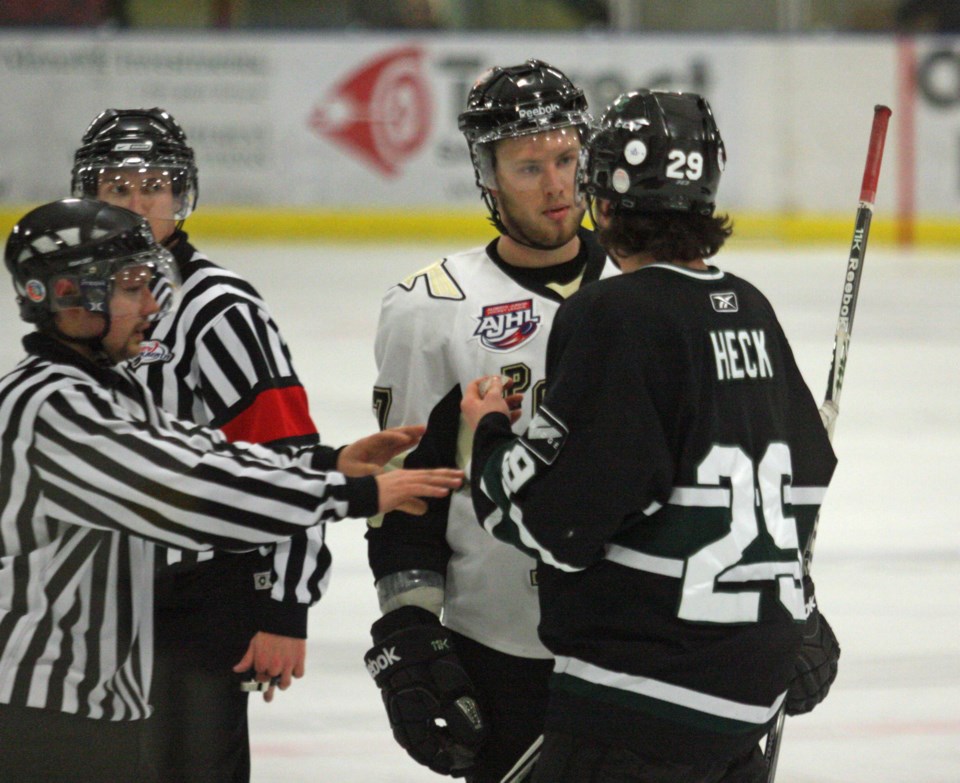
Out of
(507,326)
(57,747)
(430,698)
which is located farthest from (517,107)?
(57,747)

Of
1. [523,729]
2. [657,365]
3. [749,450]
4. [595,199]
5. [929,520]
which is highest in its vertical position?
[595,199]

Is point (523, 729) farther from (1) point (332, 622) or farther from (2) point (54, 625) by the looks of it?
(1) point (332, 622)

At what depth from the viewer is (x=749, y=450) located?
68.4 inches

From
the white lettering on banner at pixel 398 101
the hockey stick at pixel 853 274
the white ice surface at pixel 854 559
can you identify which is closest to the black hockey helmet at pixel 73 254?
the hockey stick at pixel 853 274

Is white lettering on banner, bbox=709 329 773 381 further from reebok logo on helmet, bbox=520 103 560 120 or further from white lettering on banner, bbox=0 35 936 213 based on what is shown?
white lettering on banner, bbox=0 35 936 213

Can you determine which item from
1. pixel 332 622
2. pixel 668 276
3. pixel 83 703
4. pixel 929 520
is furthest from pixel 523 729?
pixel 929 520

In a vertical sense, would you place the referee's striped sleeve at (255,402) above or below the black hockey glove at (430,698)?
above

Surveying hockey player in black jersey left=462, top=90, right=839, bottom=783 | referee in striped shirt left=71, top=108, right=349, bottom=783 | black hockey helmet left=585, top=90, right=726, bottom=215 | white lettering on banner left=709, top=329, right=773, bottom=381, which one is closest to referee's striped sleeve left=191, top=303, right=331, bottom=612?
referee in striped shirt left=71, top=108, right=349, bottom=783

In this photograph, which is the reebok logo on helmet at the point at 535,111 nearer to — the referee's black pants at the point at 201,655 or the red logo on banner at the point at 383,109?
the referee's black pants at the point at 201,655

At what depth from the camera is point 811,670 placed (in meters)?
2.09

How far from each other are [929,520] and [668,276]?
366cm

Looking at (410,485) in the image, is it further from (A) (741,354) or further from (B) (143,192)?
(B) (143,192)

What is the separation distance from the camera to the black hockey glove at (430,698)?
2145 millimetres

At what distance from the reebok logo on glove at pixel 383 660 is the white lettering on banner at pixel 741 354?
71cm
